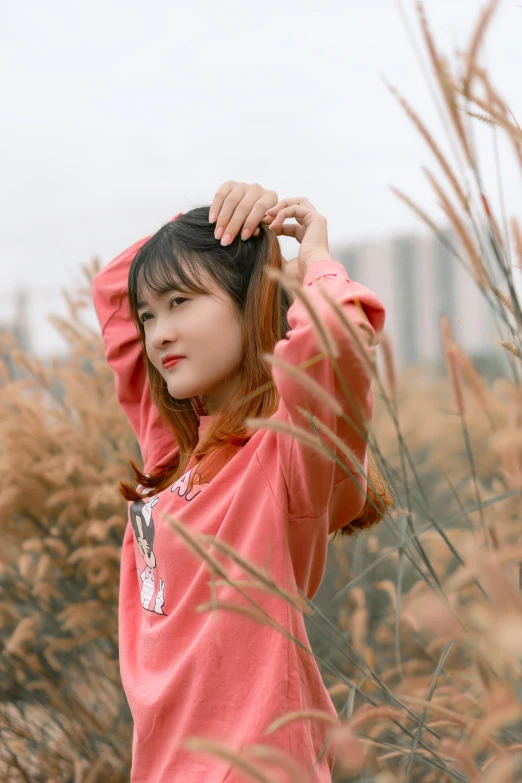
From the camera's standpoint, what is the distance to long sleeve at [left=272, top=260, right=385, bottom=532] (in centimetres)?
101

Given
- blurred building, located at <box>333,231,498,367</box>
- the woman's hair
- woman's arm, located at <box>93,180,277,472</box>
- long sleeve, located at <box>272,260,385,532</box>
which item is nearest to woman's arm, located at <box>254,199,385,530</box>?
long sleeve, located at <box>272,260,385,532</box>

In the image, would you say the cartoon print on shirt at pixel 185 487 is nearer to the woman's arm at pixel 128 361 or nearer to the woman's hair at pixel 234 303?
the woman's hair at pixel 234 303

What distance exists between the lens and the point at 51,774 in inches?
86.6

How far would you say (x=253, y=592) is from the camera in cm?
115

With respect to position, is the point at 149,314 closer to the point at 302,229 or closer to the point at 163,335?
the point at 163,335

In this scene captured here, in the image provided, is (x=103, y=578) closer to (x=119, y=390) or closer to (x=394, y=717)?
(x=119, y=390)

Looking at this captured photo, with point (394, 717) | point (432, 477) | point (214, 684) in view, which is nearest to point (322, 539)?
point (214, 684)

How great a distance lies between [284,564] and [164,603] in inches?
10.5

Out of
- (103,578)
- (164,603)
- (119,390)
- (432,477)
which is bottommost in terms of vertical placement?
(432,477)

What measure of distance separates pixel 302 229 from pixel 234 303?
0.18 metres

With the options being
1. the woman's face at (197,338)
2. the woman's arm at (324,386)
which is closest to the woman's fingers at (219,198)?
the woman's face at (197,338)

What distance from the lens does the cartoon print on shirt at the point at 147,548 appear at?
4.40ft

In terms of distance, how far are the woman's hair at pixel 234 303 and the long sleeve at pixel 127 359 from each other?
13cm

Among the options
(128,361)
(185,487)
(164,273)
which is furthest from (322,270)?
(128,361)
